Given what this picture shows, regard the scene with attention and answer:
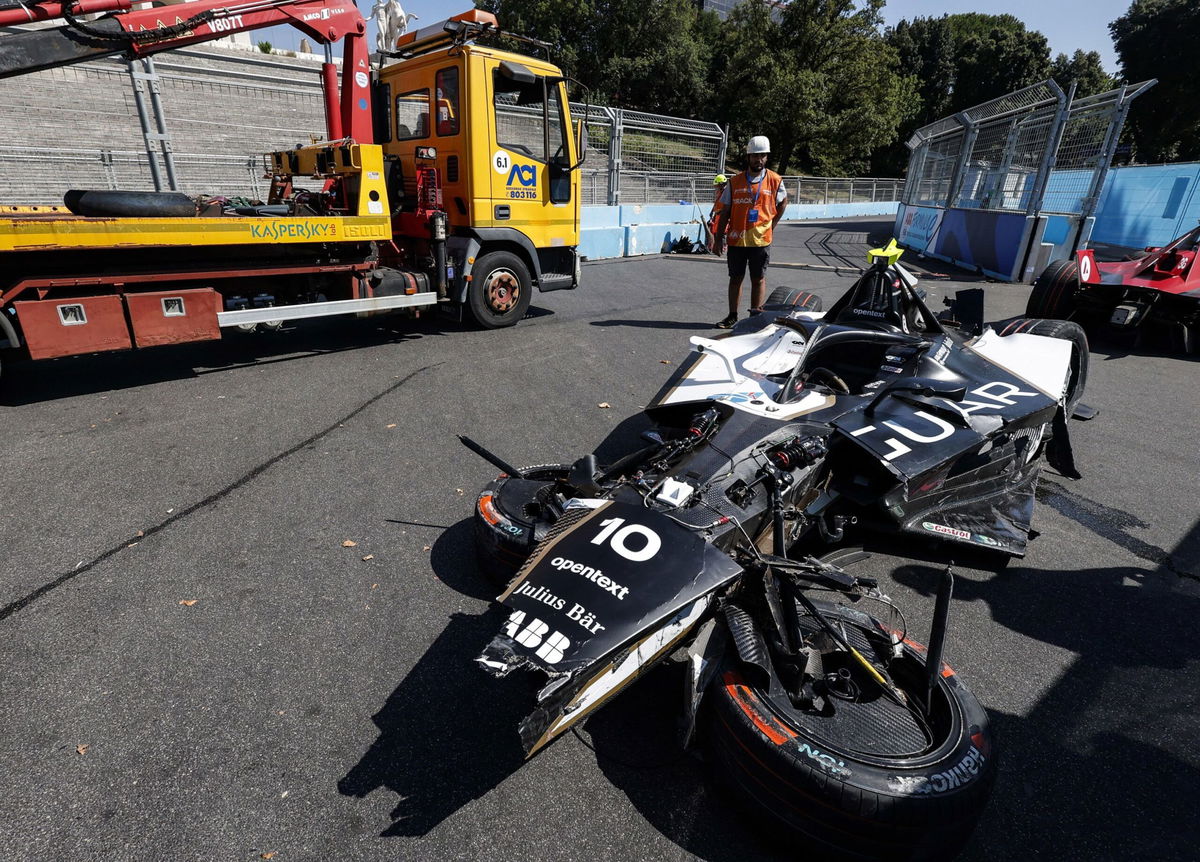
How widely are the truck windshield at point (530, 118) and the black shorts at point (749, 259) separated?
8.07 feet

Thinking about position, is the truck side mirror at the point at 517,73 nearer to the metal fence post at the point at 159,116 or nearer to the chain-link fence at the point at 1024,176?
the metal fence post at the point at 159,116

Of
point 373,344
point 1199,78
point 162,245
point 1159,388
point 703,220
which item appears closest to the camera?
point 162,245

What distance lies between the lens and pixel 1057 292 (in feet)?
27.1

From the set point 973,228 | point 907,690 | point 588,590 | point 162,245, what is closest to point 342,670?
point 588,590

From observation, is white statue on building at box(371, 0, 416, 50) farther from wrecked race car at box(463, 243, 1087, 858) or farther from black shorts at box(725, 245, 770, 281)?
wrecked race car at box(463, 243, 1087, 858)

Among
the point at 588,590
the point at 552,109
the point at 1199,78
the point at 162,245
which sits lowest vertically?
the point at 588,590

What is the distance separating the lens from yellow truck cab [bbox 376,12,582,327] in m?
7.10

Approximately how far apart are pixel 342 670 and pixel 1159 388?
8.03 metres

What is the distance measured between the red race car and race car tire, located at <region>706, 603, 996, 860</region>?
8.19 m

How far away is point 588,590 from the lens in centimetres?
197

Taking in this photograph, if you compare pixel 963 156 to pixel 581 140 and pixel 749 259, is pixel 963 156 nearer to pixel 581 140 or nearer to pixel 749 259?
pixel 749 259

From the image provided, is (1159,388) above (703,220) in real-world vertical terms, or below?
below

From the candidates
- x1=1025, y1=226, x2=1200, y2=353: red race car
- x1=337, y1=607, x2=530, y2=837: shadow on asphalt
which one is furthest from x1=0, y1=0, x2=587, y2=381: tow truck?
x1=1025, y1=226, x2=1200, y2=353: red race car

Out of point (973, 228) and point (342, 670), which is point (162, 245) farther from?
point (973, 228)
